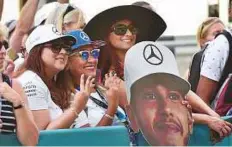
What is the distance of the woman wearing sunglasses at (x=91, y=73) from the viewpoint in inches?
167

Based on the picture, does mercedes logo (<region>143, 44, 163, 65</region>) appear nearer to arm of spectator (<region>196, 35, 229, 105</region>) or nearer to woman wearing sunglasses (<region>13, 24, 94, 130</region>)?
woman wearing sunglasses (<region>13, 24, 94, 130</region>)

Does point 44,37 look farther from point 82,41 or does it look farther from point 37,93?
point 37,93

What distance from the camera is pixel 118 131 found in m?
3.91

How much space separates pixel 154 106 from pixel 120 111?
1.05 meters

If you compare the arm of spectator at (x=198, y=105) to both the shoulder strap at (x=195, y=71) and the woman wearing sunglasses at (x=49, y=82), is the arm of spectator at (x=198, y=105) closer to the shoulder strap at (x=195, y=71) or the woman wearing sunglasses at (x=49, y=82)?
the shoulder strap at (x=195, y=71)

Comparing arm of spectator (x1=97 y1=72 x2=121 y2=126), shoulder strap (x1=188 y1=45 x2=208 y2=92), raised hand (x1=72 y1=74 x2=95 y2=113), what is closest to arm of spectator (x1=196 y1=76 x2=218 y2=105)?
shoulder strap (x1=188 y1=45 x2=208 y2=92)

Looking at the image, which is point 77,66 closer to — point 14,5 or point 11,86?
point 11,86

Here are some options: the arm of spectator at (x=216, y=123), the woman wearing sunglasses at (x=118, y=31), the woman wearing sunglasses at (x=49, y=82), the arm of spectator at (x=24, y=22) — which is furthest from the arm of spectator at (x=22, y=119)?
the arm of spectator at (x=24, y=22)

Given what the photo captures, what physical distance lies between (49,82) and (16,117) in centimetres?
58

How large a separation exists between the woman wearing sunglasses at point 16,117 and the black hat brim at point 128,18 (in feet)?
3.13

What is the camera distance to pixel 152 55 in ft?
11.2

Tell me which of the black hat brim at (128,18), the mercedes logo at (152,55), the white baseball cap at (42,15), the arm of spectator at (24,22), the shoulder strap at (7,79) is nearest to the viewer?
the mercedes logo at (152,55)

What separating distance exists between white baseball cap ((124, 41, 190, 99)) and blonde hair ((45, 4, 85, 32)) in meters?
1.50

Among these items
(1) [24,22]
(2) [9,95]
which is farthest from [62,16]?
(2) [9,95]
